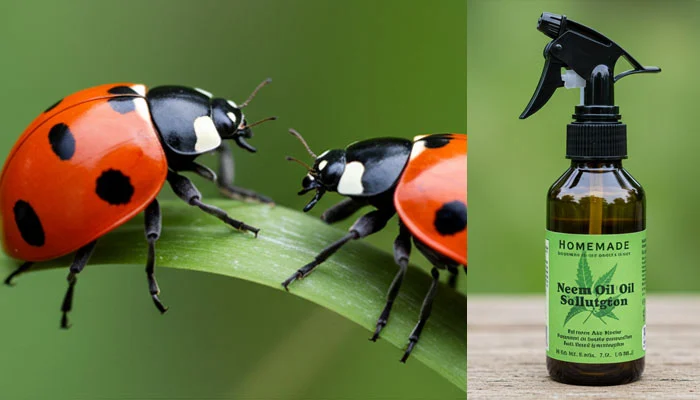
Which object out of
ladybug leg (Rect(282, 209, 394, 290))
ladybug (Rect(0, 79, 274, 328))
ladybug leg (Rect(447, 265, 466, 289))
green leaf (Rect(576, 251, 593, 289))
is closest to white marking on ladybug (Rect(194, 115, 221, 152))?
ladybug (Rect(0, 79, 274, 328))

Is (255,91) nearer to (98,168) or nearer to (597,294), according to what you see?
(98,168)

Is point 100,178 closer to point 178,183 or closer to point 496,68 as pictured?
point 178,183

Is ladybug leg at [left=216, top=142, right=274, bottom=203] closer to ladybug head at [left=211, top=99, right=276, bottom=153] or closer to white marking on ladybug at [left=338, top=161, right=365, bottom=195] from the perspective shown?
ladybug head at [left=211, top=99, right=276, bottom=153]

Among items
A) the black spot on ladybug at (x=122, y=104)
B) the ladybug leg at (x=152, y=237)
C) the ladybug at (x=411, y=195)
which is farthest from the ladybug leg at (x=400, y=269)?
the black spot on ladybug at (x=122, y=104)

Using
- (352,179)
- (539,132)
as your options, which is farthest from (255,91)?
(539,132)

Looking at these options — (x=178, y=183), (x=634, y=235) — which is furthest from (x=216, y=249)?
(x=634, y=235)
